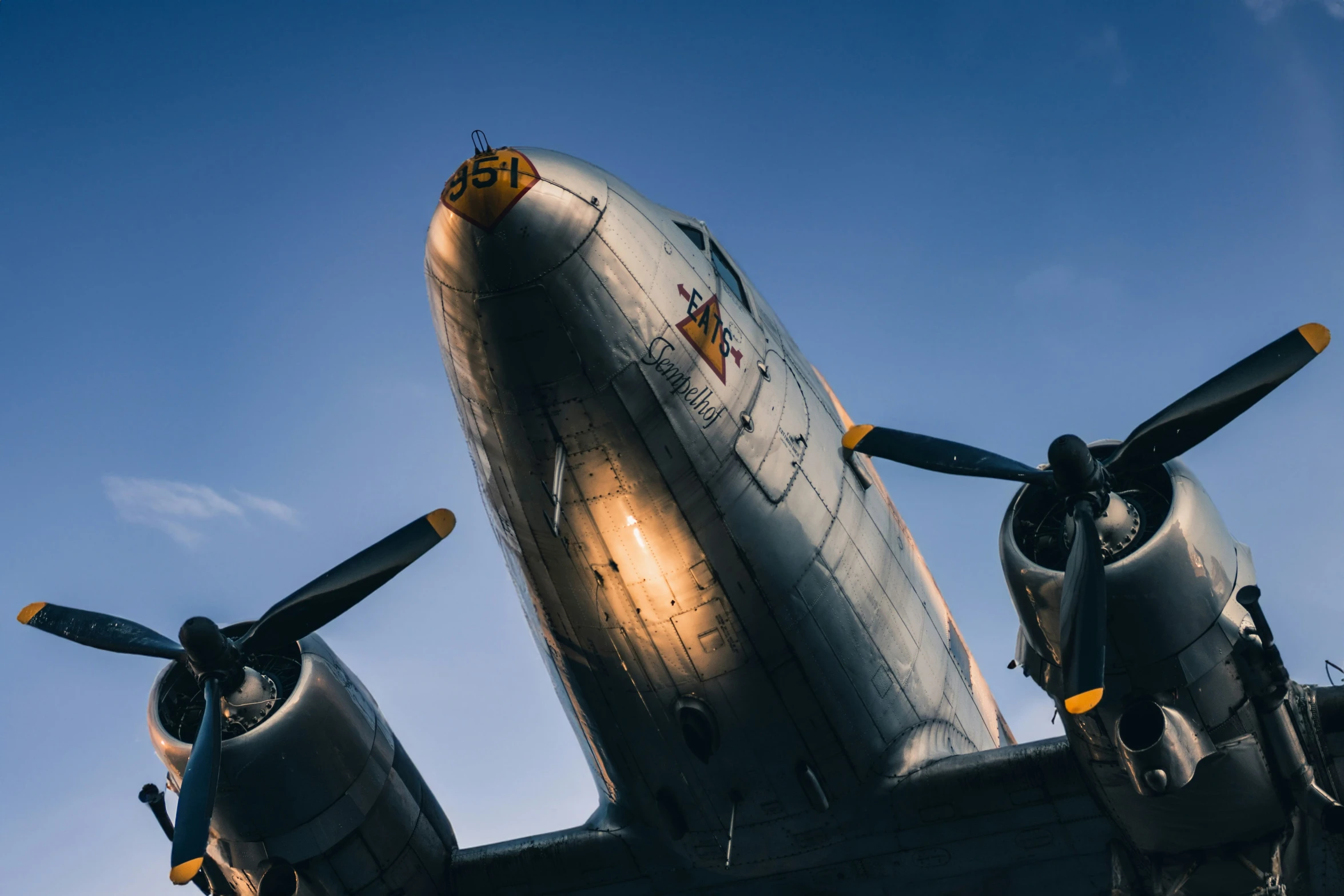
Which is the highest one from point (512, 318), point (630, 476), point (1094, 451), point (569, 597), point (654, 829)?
point (512, 318)

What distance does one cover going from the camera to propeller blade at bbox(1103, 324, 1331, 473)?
11258 millimetres

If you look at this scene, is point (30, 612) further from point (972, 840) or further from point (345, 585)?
point (972, 840)

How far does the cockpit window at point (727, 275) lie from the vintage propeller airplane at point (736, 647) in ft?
0.21

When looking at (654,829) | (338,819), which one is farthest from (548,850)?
(338,819)

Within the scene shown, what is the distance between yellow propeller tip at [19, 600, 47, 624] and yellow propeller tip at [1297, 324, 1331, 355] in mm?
12729

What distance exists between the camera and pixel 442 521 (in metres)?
13.3

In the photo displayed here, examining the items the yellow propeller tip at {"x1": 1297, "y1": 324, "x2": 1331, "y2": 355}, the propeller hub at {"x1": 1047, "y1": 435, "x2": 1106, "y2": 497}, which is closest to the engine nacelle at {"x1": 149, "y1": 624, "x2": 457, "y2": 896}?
the propeller hub at {"x1": 1047, "y1": 435, "x2": 1106, "y2": 497}

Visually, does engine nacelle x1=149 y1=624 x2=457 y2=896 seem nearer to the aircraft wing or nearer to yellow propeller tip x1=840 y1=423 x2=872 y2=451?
the aircraft wing

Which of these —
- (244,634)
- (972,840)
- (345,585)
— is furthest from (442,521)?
(972,840)

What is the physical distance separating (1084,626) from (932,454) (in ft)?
8.41

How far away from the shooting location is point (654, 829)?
13398 millimetres

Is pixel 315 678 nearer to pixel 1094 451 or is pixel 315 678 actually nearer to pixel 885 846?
pixel 885 846

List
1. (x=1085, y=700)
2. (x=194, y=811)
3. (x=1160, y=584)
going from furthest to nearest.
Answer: (x=194, y=811)
(x=1160, y=584)
(x=1085, y=700)

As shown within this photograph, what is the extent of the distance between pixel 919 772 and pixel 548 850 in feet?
13.9
